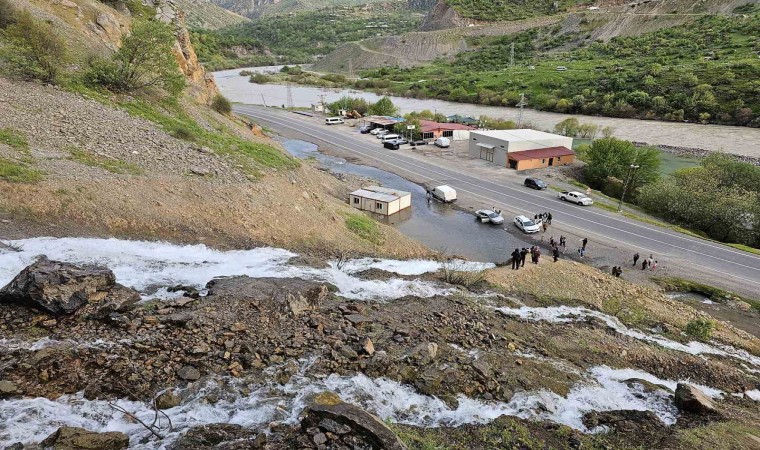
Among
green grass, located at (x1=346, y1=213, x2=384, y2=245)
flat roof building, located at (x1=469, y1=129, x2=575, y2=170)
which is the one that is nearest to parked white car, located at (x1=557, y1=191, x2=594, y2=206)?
flat roof building, located at (x1=469, y1=129, x2=575, y2=170)

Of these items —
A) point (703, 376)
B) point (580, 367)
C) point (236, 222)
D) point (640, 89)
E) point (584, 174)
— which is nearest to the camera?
point (580, 367)

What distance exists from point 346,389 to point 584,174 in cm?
5092

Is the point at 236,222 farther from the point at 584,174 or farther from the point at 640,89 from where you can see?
the point at 640,89

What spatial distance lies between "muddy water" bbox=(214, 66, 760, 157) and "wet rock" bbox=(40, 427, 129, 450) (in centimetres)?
8127

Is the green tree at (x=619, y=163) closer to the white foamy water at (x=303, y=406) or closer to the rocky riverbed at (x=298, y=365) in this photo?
the rocky riverbed at (x=298, y=365)

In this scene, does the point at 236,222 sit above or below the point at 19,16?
below

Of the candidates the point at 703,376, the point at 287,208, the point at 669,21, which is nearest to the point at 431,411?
the point at 703,376

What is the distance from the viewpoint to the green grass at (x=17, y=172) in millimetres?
18656

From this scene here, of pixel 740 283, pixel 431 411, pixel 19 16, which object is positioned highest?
pixel 19 16

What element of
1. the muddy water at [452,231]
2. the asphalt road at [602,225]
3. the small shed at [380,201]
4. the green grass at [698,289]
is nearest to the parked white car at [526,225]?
the muddy water at [452,231]

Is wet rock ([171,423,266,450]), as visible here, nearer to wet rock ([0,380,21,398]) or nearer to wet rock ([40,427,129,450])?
wet rock ([40,427,129,450])

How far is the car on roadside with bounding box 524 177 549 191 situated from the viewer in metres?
46.8

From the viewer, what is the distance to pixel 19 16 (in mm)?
29734

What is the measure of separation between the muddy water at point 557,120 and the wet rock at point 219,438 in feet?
260
